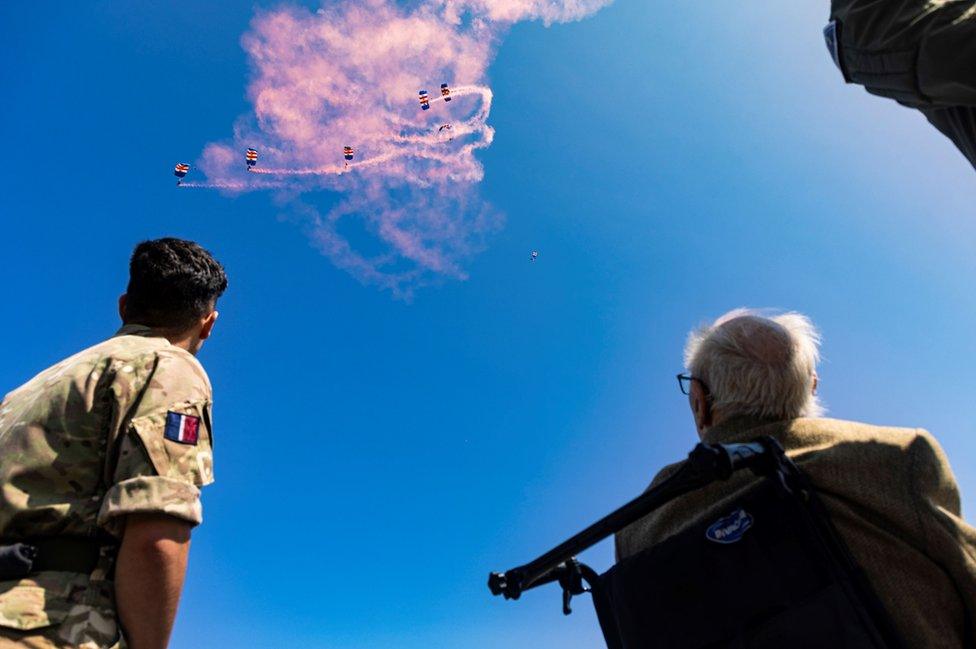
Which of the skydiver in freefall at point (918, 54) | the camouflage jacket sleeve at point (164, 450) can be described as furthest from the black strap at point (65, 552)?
the skydiver in freefall at point (918, 54)

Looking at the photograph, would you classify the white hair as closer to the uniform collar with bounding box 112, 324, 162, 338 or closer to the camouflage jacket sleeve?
the camouflage jacket sleeve

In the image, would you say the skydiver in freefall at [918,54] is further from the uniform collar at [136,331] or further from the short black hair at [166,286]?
the uniform collar at [136,331]

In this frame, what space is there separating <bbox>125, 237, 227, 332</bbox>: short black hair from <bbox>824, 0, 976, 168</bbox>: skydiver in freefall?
3864 mm

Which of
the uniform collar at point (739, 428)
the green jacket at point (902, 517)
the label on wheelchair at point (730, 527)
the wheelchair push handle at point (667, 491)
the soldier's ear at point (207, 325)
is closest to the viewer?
the wheelchair push handle at point (667, 491)

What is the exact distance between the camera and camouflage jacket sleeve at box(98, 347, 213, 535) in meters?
2.70

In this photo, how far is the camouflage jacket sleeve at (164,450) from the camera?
2.70 metres

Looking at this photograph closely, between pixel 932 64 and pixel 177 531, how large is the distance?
3.98 meters

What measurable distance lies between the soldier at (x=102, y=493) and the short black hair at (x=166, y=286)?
39cm

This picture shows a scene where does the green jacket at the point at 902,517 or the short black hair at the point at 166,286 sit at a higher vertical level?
the short black hair at the point at 166,286

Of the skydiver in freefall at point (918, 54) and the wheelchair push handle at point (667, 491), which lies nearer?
the wheelchair push handle at point (667, 491)

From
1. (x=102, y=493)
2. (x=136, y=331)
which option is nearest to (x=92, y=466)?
(x=102, y=493)

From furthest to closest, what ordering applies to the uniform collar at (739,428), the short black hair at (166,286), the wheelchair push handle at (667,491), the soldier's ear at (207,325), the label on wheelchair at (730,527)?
1. the soldier's ear at (207,325)
2. the short black hair at (166,286)
3. the uniform collar at (739,428)
4. the label on wheelchair at (730,527)
5. the wheelchair push handle at (667,491)

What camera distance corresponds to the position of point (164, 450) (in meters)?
2.90

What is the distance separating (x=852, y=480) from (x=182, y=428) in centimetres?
298
